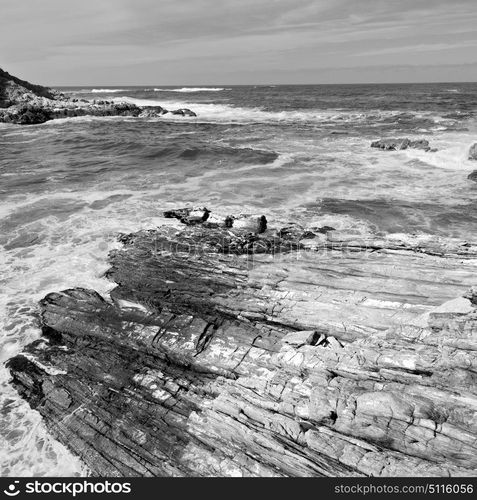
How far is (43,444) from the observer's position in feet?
30.8

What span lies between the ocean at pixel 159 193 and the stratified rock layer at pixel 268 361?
1.37 m

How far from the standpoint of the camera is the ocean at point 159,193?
13.9 meters

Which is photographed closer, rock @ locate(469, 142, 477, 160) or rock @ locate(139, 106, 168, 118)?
rock @ locate(469, 142, 477, 160)

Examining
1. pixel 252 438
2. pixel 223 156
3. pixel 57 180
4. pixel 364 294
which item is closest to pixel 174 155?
pixel 223 156

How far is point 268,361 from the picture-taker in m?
9.13

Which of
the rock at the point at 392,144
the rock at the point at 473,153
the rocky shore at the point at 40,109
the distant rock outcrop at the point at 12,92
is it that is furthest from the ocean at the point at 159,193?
the distant rock outcrop at the point at 12,92

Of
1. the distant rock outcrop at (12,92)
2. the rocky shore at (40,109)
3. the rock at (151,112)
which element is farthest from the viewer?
the distant rock outcrop at (12,92)

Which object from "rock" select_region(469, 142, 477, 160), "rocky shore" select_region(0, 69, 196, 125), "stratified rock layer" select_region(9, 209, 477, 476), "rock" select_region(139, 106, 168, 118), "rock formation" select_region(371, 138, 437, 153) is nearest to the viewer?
"stratified rock layer" select_region(9, 209, 477, 476)

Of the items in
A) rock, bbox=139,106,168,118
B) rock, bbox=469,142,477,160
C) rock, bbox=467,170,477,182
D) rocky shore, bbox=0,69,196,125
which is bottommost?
rock, bbox=467,170,477,182

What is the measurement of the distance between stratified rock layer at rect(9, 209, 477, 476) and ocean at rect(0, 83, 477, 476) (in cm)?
137

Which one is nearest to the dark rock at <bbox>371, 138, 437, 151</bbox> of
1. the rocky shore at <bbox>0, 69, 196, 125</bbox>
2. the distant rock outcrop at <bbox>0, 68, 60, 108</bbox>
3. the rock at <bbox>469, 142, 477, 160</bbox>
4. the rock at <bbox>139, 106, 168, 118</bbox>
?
the rock at <bbox>469, 142, 477, 160</bbox>

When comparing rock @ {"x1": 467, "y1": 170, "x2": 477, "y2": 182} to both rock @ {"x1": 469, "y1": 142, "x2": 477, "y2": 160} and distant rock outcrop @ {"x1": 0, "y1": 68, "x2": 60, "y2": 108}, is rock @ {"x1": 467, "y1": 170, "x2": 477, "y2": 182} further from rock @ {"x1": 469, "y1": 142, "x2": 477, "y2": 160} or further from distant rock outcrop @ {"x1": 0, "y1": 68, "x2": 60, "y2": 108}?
distant rock outcrop @ {"x1": 0, "y1": 68, "x2": 60, "y2": 108}

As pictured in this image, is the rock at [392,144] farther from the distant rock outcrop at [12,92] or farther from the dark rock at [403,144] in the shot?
the distant rock outcrop at [12,92]

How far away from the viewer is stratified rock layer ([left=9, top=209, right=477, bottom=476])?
22.9 feet
